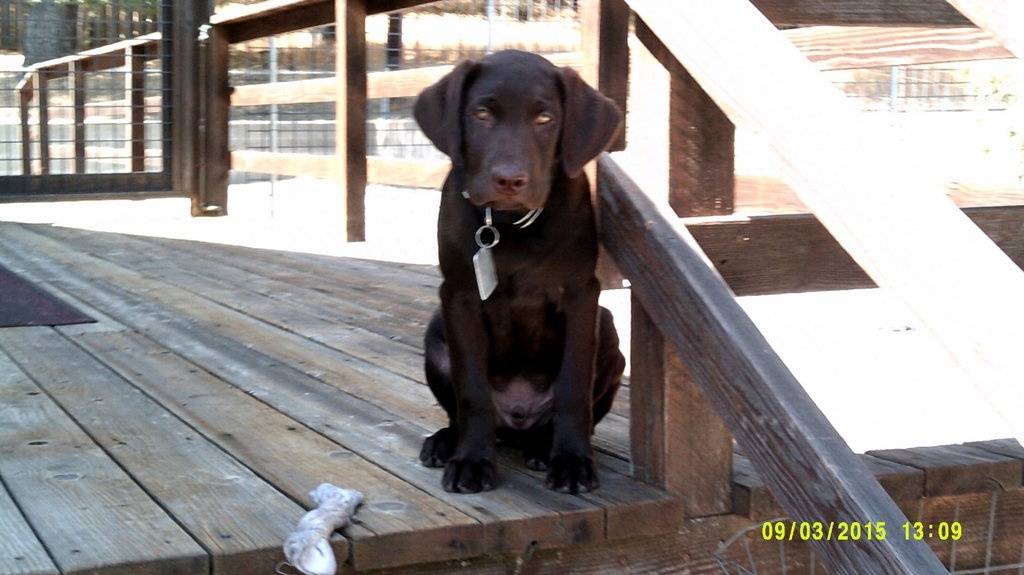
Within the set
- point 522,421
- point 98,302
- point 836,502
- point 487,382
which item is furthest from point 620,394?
point 98,302

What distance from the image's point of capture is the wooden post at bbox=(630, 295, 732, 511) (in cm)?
257

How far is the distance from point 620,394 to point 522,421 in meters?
0.67

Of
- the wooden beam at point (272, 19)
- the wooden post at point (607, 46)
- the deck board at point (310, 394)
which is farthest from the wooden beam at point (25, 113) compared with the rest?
the wooden post at point (607, 46)

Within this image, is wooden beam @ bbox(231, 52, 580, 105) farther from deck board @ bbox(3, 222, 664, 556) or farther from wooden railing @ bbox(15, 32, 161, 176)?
deck board @ bbox(3, 222, 664, 556)

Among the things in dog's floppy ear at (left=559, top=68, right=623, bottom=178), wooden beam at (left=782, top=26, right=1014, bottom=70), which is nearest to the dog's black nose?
dog's floppy ear at (left=559, top=68, right=623, bottom=178)

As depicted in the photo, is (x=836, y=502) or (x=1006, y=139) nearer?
(x=836, y=502)

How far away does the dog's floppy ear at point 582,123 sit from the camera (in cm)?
252

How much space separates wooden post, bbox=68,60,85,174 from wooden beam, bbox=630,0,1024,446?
7.54m

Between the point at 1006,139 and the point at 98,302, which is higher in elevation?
the point at 1006,139

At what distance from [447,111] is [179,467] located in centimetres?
90

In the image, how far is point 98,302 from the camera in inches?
191

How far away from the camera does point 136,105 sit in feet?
28.9

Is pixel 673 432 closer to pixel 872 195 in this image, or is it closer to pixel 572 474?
pixel 572 474

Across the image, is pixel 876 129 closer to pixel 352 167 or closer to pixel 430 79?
pixel 430 79
